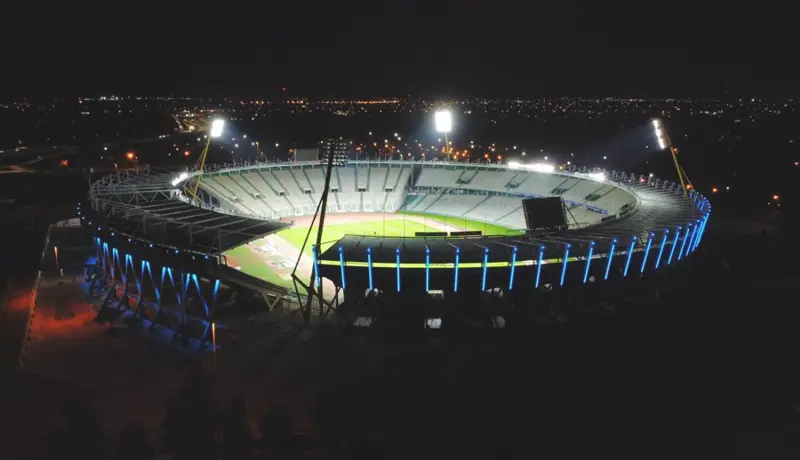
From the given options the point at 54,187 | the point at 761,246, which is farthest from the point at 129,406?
the point at 54,187

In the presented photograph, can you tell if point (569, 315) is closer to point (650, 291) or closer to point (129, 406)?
point (650, 291)

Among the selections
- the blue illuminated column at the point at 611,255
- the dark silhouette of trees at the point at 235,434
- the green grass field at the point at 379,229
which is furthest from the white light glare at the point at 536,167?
the dark silhouette of trees at the point at 235,434

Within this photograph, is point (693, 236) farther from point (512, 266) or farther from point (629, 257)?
point (512, 266)

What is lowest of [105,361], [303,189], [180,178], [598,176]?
[105,361]

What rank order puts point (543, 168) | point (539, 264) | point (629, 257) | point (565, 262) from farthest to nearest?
point (543, 168)
point (629, 257)
point (565, 262)
point (539, 264)

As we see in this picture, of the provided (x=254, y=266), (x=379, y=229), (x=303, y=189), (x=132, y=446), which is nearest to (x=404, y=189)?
(x=303, y=189)

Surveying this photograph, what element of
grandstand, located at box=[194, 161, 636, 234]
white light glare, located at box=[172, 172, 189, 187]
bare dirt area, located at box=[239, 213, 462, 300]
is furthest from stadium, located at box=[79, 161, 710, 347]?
grandstand, located at box=[194, 161, 636, 234]
